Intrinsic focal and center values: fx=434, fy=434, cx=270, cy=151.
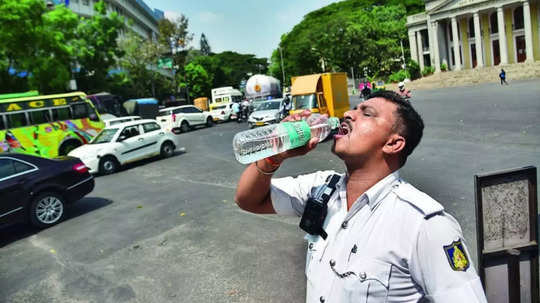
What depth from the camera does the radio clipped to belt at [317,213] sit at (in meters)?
1.87

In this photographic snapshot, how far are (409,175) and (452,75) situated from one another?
46.1 meters

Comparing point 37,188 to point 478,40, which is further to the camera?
point 478,40

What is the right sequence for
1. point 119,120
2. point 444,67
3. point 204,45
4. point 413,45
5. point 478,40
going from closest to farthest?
1. point 119,120
2. point 478,40
3. point 444,67
4. point 413,45
5. point 204,45

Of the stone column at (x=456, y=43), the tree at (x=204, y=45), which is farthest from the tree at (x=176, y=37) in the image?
the tree at (x=204, y=45)

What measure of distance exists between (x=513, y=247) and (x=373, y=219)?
1937mm

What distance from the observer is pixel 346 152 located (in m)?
1.94

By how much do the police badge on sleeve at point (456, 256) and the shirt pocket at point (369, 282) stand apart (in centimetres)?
21

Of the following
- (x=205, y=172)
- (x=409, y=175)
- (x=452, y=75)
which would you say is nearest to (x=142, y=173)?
(x=205, y=172)

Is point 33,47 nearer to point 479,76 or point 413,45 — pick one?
point 479,76

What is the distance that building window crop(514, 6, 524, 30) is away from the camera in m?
54.9

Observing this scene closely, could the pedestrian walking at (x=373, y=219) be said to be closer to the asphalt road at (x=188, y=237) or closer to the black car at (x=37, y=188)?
the asphalt road at (x=188, y=237)

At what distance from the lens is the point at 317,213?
190 centimetres

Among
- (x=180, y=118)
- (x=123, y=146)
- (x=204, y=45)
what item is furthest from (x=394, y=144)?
(x=204, y=45)

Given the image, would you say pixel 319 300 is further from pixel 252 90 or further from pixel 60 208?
pixel 252 90
